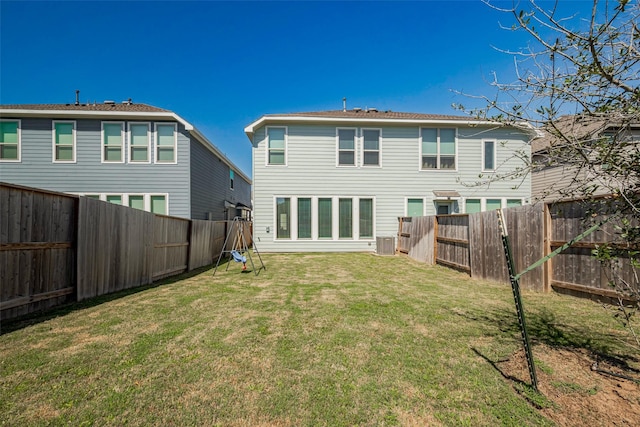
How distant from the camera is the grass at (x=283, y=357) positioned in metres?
2.20

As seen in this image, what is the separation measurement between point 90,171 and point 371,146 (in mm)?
13397

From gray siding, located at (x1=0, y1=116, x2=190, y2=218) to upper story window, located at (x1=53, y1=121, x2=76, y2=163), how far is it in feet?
0.62

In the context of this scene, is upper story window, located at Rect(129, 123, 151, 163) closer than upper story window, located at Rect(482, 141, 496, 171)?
Yes

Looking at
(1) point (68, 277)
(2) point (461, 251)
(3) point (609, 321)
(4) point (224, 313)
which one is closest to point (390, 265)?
(2) point (461, 251)

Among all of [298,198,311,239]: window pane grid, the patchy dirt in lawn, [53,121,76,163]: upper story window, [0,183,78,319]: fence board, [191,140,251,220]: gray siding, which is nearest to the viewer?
the patchy dirt in lawn

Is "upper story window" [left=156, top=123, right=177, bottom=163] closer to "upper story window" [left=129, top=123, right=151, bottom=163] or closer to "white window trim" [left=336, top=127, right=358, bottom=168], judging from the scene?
"upper story window" [left=129, top=123, right=151, bottom=163]

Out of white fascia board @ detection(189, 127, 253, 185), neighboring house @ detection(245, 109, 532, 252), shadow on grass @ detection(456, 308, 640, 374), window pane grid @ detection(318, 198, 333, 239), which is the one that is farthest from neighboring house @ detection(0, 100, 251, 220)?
shadow on grass @ detection(456, 308, 640, 374)

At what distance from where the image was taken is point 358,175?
1336 cm

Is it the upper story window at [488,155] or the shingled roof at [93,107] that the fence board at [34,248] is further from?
the upper story window at [488,155]

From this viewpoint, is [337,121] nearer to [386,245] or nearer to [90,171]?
[386,245]

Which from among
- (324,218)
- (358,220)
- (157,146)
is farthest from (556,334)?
(157,146)

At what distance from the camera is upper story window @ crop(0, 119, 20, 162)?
475 inches

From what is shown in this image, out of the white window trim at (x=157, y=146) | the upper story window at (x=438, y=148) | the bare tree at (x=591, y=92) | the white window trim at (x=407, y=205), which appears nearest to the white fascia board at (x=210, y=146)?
the white window trim at (x=157, y=146)

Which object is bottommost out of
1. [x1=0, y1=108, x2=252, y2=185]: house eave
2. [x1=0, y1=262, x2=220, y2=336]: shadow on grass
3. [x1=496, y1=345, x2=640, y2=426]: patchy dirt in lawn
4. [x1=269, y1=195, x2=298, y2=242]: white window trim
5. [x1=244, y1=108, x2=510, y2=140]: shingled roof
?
[x1=0, y1=262, x2=220, y2=336]: shadow on grass
